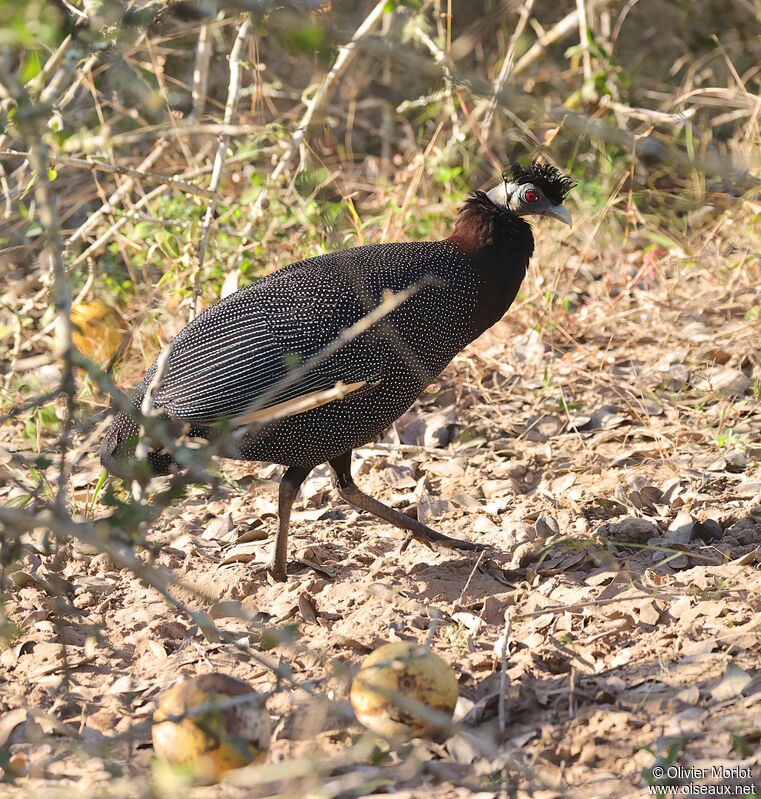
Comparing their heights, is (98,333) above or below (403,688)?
below

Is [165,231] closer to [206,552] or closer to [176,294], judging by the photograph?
[176,294]

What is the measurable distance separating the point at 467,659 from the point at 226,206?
11.4ft

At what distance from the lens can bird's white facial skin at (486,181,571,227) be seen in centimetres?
415

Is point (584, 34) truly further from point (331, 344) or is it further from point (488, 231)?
point (331, 344)

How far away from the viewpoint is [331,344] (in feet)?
11.5

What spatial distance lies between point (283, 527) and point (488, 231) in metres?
1.44

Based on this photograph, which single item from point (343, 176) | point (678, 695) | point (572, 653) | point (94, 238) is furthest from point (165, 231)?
point (678, 695)

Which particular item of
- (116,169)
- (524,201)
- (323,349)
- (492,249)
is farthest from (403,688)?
(116,169)

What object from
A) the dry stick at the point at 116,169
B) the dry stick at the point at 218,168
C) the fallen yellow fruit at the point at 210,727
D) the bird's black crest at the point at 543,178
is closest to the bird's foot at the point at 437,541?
the bird's black crest at the point at 543,178

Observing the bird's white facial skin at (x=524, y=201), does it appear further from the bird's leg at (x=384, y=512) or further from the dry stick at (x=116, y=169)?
the dry stick at (x=116, y=169)

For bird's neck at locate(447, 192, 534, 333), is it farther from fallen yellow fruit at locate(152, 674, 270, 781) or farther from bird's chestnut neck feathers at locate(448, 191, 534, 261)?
fallen yellow fruit at locate(152, 674, 270, 781)

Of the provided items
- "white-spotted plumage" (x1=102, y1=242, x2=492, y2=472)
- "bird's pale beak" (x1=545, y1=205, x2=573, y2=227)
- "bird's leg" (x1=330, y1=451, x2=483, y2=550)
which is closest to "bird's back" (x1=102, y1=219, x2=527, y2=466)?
"white-spotted plumage" (x1=102, y1=242, x2=492, y2=472)

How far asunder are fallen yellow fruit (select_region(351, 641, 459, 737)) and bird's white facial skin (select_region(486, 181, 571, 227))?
7.02ft

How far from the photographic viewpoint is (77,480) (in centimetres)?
491
